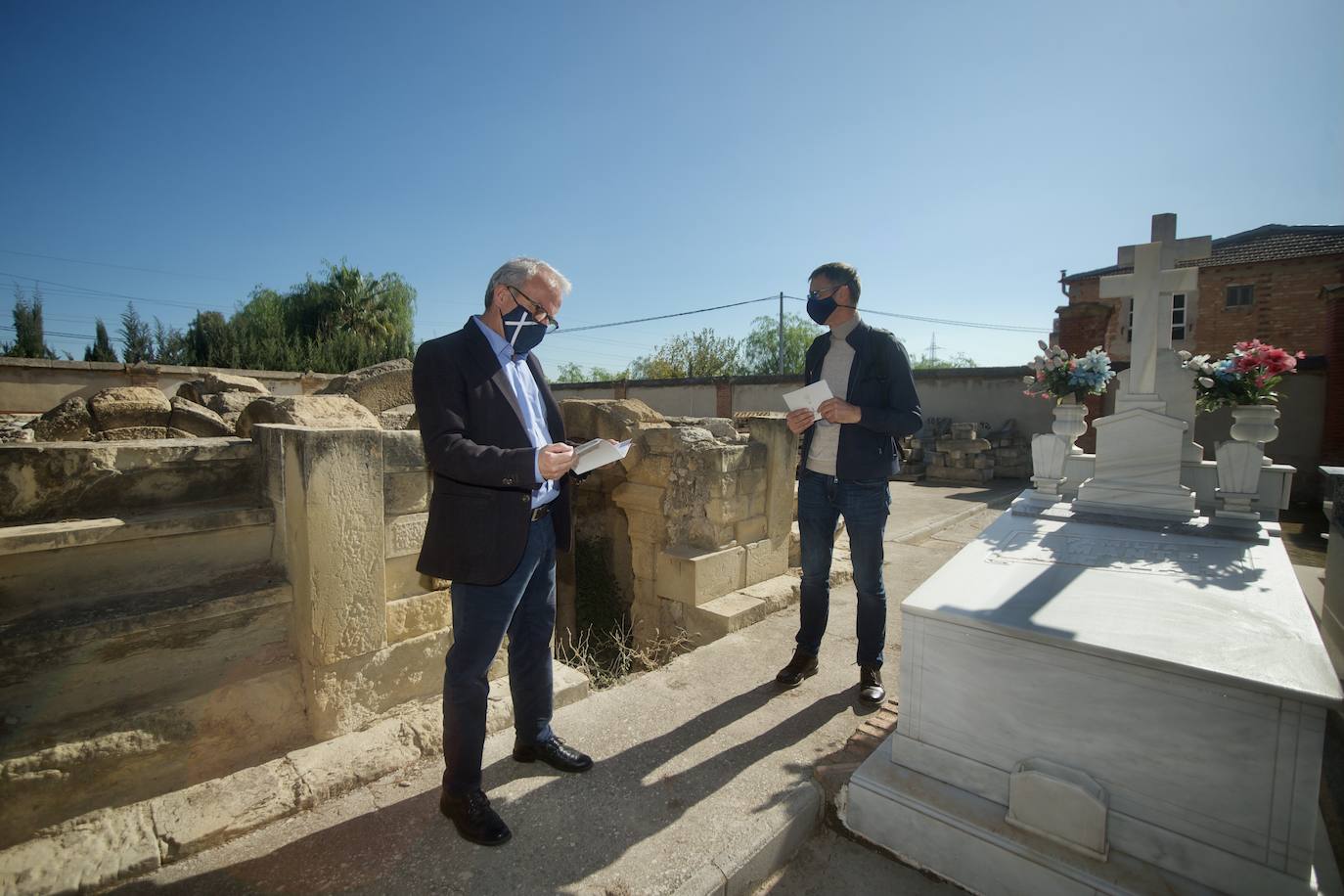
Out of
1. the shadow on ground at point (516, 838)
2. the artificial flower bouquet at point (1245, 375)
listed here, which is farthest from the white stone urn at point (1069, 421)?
the shadow on ground at point (516, 838)

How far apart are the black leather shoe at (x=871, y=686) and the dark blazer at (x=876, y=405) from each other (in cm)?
92

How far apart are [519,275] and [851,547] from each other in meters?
Answer: 1.89

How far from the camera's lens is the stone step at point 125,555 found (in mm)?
1780

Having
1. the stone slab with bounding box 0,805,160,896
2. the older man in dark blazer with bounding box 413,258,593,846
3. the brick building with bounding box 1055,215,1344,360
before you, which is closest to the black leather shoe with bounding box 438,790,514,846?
the older man in dark blazer with bounding box 413,258,593,846

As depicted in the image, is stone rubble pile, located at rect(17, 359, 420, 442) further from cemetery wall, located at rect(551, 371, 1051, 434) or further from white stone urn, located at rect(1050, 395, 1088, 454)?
cemetery wall, located at rect(551, 371, 1051, 434)

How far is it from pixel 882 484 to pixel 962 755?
3.93ft

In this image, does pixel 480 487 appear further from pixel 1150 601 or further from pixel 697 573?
pixel 697 573

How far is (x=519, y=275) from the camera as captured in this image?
81.4 inches

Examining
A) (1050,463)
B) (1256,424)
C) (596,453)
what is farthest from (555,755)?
(1256,424)

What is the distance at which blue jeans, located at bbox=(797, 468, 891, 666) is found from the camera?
2811mm

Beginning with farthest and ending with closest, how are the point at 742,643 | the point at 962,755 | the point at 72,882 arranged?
the point at 742,643 → the point at 962,755 → the point at 72,882

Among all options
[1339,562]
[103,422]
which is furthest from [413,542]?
[1339,562]

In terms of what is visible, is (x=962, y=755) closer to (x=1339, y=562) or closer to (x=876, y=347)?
(x=876, y=347)

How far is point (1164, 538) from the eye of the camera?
2801mm
